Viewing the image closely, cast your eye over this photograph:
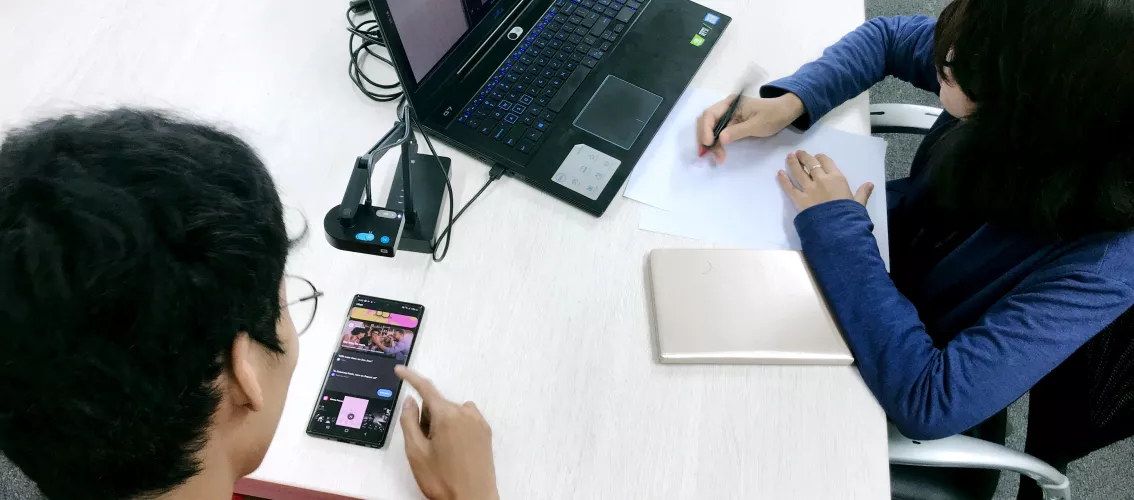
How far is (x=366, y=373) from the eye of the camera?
68 cm

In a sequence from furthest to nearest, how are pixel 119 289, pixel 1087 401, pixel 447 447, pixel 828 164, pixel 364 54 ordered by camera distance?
pixel 364 54 < pixel 828 164 < pixel 1087 401 < pixel 447 447 < pixel 119 289

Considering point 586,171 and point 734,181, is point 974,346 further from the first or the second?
point 586,171

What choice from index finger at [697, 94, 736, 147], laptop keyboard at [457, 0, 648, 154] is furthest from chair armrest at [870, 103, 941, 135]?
laptop keyboard at [457, 0, 648, 154]

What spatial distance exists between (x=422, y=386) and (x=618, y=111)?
434 mm

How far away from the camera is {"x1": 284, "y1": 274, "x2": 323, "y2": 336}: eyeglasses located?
71cm

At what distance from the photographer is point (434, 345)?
2.31ft

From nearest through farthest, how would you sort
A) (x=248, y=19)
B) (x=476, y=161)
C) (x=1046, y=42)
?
(x=1046, y=42) → (x=476, y=161) → (x=248, y=19)

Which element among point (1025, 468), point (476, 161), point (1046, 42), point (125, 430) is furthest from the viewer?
point (476, 161)

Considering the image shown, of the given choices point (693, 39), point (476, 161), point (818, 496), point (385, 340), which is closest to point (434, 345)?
point (385, 340)

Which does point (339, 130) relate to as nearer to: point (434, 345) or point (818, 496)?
point (434, 345)

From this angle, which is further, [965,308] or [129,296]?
[965,308]

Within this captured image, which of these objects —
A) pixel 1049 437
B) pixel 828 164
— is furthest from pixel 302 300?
pixel 1049 437

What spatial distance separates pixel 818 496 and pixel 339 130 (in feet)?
2.27

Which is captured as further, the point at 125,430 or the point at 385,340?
the point at 385,340
